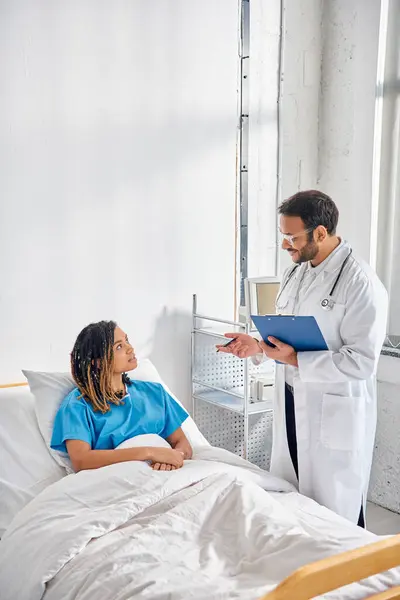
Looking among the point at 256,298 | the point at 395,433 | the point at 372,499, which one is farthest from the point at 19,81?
the point at 372,499

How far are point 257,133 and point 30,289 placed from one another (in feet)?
4.14

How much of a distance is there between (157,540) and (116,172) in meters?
1.52

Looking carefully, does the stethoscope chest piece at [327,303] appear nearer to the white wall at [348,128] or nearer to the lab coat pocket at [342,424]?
the lab coat pocket at [342,424]

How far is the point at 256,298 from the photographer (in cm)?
288

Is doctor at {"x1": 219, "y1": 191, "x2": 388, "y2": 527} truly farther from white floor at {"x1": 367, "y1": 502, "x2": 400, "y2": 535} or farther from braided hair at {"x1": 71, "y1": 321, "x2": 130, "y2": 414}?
white floor at {"x1": 367, "y1": 502, "x2": 400, "y2": 535}

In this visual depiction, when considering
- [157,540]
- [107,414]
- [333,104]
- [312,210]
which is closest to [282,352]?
[312,210]

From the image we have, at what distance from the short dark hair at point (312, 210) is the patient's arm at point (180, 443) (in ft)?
2.57

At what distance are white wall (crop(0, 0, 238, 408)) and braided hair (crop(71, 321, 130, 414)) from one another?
469mm

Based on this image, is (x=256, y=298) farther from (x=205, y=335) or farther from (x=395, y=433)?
(x=395, y=433)

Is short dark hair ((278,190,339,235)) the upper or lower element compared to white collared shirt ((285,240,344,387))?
upper

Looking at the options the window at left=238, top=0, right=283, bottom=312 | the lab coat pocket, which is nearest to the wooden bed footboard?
the lab coat pocket

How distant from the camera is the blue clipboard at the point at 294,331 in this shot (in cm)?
190

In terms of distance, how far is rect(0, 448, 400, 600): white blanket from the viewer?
1386mm

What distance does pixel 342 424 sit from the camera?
2.02 meters
